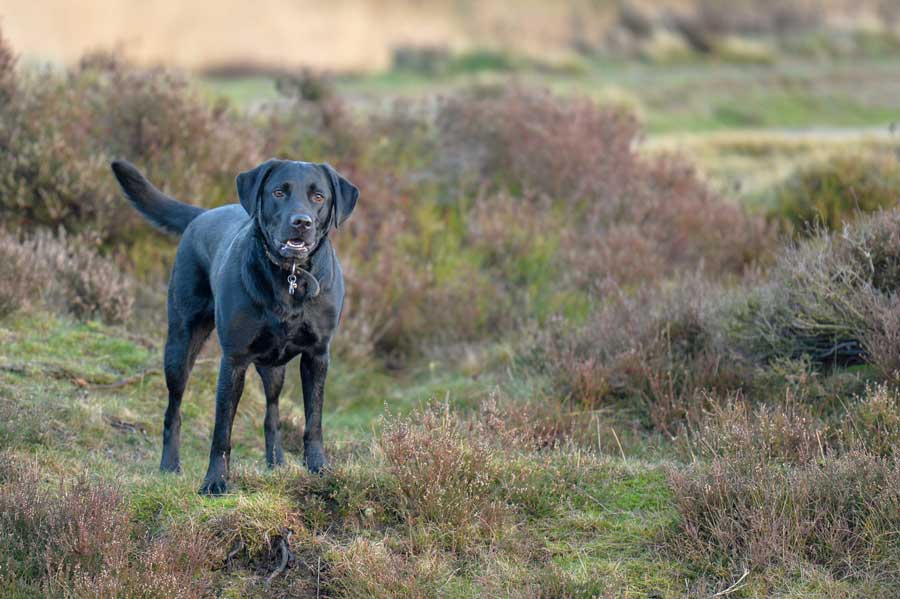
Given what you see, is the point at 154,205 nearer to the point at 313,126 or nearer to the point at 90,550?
the point at 90,550

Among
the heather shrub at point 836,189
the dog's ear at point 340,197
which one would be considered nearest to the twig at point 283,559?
the dog's ear at point 340,197

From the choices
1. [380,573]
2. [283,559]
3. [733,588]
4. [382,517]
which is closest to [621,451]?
[733,588]

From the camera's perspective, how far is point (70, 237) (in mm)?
10320

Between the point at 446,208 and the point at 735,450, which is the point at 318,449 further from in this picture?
the point at 446,208

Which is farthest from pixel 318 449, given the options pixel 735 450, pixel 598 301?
pixel 598 301

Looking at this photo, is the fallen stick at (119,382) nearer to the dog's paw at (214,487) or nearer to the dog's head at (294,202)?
the dog's paw at (214,487)

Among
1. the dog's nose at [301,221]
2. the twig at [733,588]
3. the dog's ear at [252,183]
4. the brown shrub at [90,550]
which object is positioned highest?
the dog's ear at [252,183]

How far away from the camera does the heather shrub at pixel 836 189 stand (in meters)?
12.4

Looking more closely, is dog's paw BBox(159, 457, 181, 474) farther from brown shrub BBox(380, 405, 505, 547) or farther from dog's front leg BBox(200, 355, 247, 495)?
brown shrub BBox(380, 405, 505, 547)

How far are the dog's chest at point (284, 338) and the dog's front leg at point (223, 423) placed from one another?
148 mm

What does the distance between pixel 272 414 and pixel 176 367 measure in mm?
646

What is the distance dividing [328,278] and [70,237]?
5.16 meters

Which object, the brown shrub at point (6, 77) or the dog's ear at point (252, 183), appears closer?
the dog's ear at point (252, 183)

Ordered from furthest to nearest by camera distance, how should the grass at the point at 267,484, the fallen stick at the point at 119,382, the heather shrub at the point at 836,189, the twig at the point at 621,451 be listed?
the heather shrub at the point at 836,189, the fallen stick at the point at 119,382, the twig at the point at 621,451, the grass at the point at 267,484
